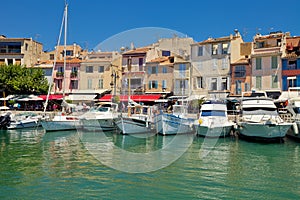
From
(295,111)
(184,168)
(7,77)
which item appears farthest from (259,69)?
(7,77)

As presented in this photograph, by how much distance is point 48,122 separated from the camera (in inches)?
1225

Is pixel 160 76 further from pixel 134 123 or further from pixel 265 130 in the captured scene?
pixel 265 130

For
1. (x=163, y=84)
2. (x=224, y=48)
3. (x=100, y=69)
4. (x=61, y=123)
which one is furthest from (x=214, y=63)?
(x=61, y=123)

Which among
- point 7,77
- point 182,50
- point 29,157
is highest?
point 182,50

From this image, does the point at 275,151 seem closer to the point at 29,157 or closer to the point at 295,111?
the point at 295,111

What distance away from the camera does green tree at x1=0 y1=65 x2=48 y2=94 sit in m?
47.9

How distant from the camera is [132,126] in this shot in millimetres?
27484

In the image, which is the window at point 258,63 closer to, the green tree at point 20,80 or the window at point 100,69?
the window at point 100,69

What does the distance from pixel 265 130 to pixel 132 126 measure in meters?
10.0

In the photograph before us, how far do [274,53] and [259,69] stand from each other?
8.17ft

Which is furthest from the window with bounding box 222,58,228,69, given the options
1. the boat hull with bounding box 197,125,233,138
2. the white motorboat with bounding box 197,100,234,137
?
the boat hull with bounding box 197,125,233,138

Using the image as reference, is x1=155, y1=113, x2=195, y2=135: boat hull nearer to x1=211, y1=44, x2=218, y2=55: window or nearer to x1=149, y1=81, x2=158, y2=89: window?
x1=211, y1=44, x2=218, y2=55: window

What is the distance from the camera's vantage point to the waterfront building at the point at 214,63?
4325 cm

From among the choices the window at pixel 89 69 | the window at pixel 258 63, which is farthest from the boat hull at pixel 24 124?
the window at pixel 258 63
